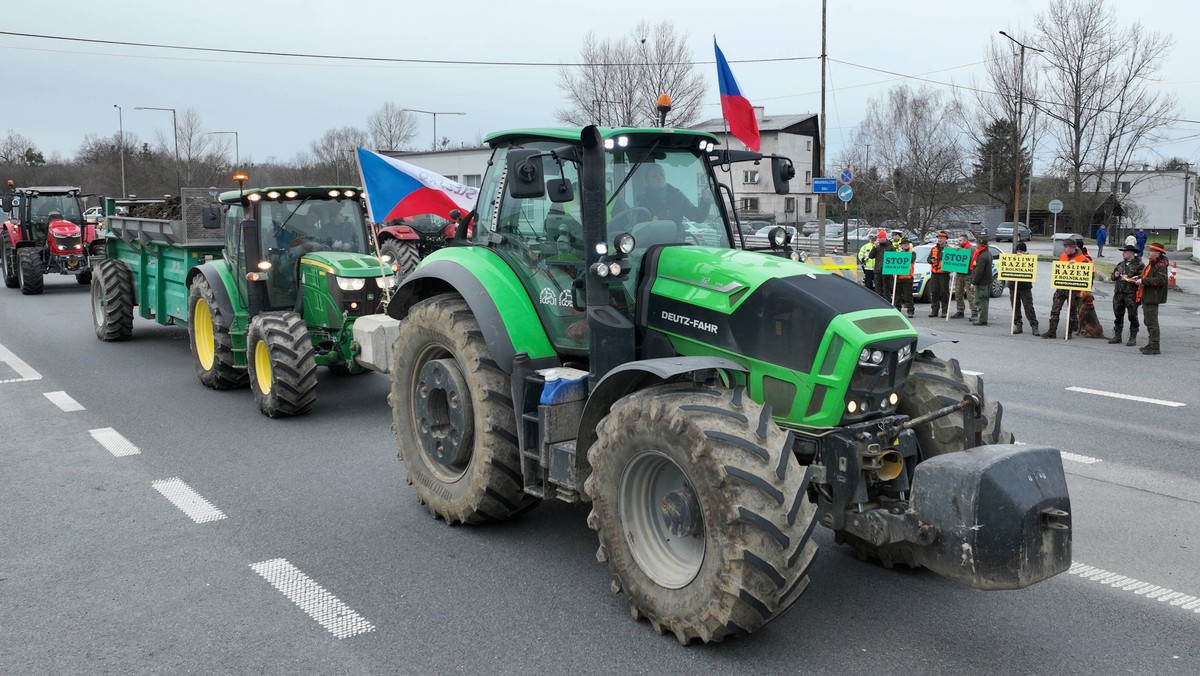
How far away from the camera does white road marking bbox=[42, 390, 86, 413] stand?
10.1 m

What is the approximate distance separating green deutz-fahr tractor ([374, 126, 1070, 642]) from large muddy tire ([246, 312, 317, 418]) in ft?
10.2

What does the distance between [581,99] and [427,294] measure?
123 ft

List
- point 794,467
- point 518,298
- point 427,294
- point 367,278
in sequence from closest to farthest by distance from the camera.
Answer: point 794,467 < point 518,298 < point 427,294 < point 367,278

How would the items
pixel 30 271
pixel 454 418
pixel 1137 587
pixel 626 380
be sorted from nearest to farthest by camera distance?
1. pixel 626 380
2. pixel 1137 587
3. pixel 454 418
4. pixel 30 271

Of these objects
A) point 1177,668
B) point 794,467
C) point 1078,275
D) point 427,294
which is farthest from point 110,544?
point 1078,275

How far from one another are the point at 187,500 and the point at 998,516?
5.60 m

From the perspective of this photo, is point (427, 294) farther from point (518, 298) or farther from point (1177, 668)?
point (1177, 668)

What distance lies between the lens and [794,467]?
4168 mm

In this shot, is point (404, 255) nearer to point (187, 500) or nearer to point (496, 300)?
point (187, 500)

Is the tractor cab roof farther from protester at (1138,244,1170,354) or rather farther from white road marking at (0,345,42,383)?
protester at (1138,244,1170,354)

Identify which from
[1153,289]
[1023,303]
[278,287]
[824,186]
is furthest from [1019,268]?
[278,287]

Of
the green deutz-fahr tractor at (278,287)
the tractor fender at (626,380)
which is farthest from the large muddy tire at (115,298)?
the tractor fender at (626,380)

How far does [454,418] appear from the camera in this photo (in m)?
6.17

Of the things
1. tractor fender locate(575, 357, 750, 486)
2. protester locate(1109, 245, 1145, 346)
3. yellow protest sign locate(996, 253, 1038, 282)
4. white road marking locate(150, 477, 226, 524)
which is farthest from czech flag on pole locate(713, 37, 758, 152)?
yellow protest sign locate(996, 253, 1038, 282)
